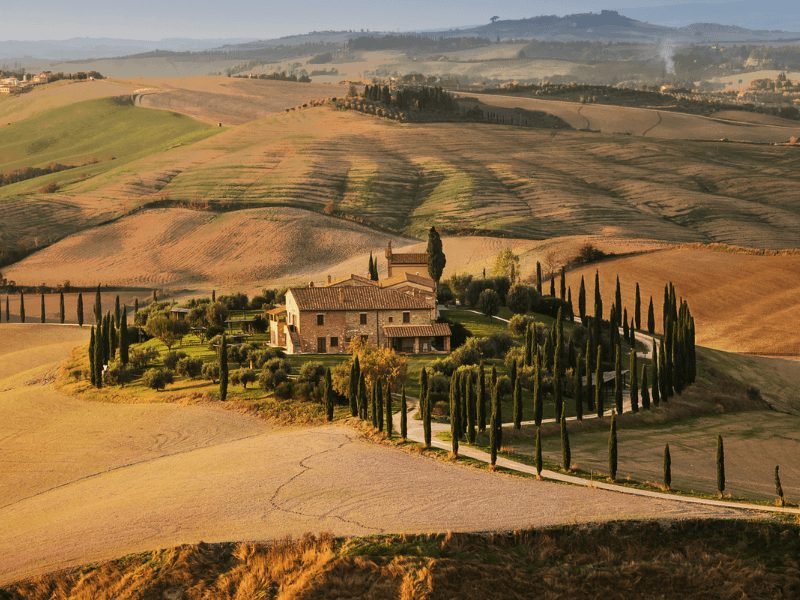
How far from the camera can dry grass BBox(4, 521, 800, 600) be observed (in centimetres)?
4434

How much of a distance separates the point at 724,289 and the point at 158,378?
48.8m

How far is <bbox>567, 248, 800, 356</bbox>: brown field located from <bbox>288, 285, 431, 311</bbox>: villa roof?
2090cm

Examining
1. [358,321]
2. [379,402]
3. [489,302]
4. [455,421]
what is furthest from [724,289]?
[455,421]

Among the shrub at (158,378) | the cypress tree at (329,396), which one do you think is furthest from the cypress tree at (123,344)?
the cypress tree at (329,396)

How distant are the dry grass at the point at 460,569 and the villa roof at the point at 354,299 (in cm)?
3605

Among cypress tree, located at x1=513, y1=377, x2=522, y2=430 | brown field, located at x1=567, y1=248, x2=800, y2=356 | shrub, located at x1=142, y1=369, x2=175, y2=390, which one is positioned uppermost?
cypress tree, located at x1=513, y1=377, x2=522, y2=430

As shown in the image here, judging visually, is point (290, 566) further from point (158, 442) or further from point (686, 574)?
point (158, 442)

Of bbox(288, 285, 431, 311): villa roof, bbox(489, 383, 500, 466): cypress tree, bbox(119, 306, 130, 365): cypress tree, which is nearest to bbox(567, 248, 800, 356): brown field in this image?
bbox(288, 285, 431, 311): villa roof

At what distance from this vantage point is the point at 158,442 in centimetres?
6606

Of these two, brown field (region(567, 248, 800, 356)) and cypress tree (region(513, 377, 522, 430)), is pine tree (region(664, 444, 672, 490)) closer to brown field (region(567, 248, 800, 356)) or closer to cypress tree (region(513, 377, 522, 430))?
cypress tree (region(513, 377, 522, 430))

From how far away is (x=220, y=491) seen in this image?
176 feet

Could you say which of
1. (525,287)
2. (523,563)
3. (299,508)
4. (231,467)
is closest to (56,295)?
(525,287)

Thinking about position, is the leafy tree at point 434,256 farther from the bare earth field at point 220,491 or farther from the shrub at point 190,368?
the bare earth field at point 220,491

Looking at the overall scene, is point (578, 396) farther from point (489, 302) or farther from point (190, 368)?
point (489, 302)
